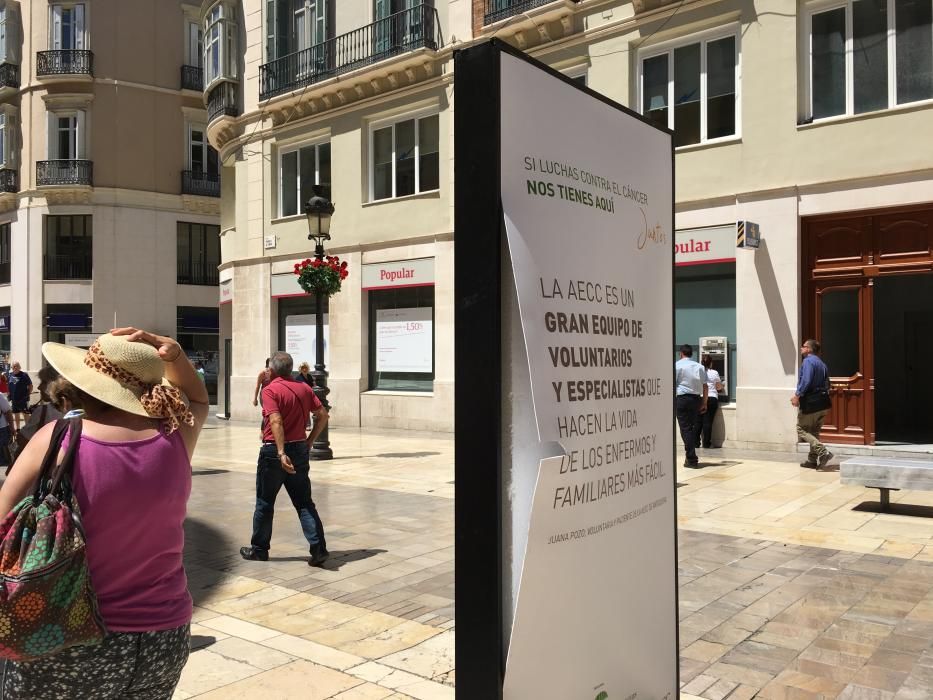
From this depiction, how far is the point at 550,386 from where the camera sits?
Result: 2.38 m

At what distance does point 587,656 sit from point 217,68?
81.3ft

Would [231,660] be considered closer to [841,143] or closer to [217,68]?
[841,143]

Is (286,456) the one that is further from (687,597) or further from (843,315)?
(843,315)

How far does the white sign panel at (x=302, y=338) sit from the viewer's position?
21312 mm

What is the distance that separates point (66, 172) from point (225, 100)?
44.9 ft

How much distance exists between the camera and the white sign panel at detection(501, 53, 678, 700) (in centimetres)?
234

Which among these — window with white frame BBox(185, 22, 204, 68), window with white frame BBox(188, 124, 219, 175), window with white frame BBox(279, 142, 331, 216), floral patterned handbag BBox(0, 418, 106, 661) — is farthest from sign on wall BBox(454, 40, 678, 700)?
window with white frame BBox(185, 22, 204, 68)

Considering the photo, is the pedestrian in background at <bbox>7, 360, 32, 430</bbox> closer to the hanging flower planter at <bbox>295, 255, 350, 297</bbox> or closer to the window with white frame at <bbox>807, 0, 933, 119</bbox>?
the hanging flower planter at <bbox>295, 255, 350, 297</bbox>

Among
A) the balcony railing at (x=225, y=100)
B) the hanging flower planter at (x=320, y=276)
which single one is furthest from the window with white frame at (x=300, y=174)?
the hanging flower planter at (x=320, y=276)

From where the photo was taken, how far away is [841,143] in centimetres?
1330

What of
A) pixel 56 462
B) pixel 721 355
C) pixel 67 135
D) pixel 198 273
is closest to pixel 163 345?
pixel 56 462

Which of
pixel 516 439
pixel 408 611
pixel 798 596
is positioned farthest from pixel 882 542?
pixel 516 439

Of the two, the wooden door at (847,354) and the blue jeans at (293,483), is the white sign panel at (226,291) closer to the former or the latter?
the wooden door at (847,354)

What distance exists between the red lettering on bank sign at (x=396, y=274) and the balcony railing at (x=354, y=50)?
5006 mm
